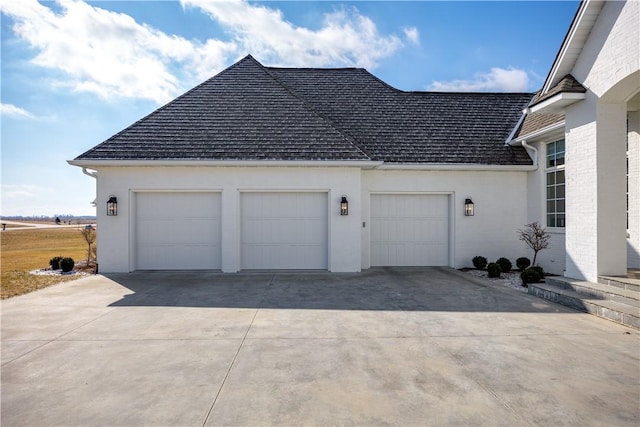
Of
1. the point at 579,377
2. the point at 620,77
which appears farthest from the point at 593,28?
the point at 579,377

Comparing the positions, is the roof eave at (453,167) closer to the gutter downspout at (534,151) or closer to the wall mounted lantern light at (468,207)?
the gutter downspout at (534,151)

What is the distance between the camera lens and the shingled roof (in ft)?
30.1

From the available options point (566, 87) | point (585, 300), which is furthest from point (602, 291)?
point (566, 87)

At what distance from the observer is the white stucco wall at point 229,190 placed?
9.19m

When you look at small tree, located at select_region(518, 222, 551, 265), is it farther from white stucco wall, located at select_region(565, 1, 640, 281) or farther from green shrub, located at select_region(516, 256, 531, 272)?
white stucco wall, located at select_region(565, 1, 640, 281)

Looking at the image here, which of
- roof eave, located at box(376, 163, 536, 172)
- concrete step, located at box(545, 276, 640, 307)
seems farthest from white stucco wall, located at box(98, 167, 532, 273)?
concrete step, located at box(545, 276, 640, 307)

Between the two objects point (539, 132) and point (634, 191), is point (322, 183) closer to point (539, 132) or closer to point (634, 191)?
point (539, 132)

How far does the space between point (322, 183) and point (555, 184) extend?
6874mm

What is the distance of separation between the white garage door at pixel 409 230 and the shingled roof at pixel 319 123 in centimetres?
136

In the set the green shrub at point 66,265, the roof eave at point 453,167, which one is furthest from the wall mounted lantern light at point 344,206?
the green shrub at point 66,265

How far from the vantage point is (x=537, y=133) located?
364 inches

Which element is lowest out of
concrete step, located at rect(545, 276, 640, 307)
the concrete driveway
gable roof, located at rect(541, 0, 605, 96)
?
the concrete driveway

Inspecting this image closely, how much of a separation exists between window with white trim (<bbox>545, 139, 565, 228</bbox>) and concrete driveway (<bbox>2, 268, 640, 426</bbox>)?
391cm

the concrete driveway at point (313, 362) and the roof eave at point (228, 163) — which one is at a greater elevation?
the roof eave at point (228, 163)
